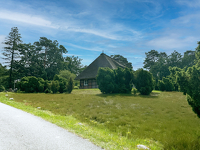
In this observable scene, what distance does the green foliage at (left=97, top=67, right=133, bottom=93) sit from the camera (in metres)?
23.6

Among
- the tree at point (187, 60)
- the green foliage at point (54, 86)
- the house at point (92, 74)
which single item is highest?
the tree at point (187, 60)

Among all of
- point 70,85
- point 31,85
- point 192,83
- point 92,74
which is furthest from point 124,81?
point 192,83

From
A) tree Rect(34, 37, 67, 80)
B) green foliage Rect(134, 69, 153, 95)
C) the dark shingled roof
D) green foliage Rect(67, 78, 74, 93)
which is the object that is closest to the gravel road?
green foliage Rect(134, 69, 153, 95)

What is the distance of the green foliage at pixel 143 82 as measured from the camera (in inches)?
874

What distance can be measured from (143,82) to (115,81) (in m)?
4.66

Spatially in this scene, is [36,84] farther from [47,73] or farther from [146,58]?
[146,58]

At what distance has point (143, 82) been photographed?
22.7 meters

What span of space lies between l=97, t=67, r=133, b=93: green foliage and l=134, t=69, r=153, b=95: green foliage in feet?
4.28

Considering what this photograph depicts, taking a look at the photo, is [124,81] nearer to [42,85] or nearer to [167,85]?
[167,85]

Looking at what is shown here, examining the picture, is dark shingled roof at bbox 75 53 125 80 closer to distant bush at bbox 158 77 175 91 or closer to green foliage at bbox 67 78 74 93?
green foliage at bbox 67 78 74 93

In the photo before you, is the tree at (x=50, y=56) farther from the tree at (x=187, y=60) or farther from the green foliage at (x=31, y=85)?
the tree at (x=187, y=60)

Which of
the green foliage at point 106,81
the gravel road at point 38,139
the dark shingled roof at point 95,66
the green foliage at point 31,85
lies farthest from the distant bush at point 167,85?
the gravel road at point 38,139

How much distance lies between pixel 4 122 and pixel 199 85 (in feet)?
27.0

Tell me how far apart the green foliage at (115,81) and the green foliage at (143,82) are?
1305mm
